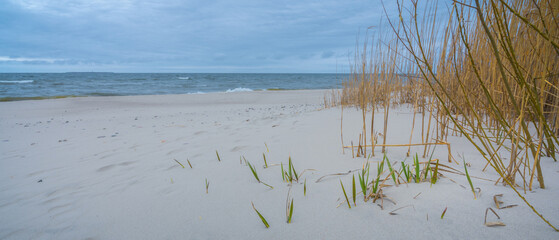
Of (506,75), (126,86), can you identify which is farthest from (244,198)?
(126,86)

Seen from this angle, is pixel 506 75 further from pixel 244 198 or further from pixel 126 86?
pixel 126 86

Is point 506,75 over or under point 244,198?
over

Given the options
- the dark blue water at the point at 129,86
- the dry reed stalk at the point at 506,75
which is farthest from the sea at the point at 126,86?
the dry reed stalk at the point at 506,75

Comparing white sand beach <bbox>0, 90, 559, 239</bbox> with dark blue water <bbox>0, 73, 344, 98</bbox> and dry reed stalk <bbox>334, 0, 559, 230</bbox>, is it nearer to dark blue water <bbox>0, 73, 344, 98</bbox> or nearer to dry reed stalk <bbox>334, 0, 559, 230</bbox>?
dry reed stalk <bbox>334, 0, 559, 230</bbox>

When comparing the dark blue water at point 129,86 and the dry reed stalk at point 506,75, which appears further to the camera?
the dark blue water at point 129,86

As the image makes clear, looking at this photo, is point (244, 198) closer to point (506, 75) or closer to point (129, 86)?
point (506, 75)

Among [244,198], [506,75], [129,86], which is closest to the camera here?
[244,198]

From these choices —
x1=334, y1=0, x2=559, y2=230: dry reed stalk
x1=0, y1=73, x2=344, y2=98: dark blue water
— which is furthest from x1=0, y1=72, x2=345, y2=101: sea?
x1=334, y1=0, x2=559, y2=230: dry reed stalk

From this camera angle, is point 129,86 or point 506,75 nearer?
point 506,75

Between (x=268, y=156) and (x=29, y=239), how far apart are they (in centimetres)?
124

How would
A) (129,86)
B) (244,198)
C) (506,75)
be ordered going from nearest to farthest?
1. (244,198)
2. (506,75)
3. (129,86)

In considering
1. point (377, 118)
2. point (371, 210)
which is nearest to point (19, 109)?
point (377, 118)

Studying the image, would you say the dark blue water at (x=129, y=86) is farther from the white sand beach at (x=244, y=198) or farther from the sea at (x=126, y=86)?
the white sand beach at (x=244, y=198)

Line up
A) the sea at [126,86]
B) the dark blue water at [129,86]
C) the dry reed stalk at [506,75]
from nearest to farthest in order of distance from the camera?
Answer: the dry reed stalk at [506,75]
the sea at [126,86]
the dark blue water at [129,86]
